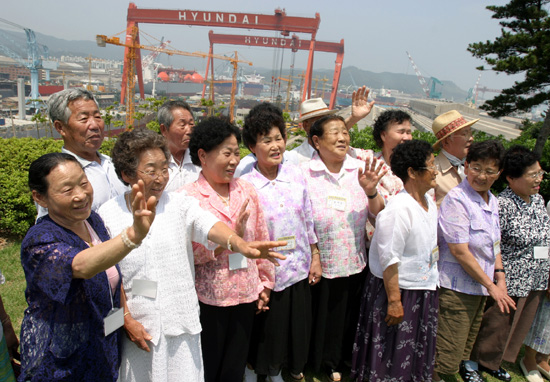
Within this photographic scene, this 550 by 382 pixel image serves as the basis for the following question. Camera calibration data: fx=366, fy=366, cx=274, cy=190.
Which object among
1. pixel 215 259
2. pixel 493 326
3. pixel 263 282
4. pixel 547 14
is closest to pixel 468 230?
pixel 493 326

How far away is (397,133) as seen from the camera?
2941mm

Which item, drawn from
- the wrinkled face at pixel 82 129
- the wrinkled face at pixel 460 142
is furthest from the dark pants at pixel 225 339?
the wrinkled face at pixel 460 142

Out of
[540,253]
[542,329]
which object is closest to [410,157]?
[540,253]

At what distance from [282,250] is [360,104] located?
1.71 meters

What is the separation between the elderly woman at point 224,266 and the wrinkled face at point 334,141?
2.17ft

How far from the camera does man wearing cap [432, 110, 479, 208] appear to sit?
2.94 meters

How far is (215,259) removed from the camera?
6.73 feet

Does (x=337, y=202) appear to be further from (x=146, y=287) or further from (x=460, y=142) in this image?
(x=146, y=287)

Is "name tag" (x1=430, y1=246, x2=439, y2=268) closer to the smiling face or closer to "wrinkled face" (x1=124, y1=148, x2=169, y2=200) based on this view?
the smiling face

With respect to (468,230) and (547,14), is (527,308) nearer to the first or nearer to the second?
(468,230)

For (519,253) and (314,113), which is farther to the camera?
(314,113)

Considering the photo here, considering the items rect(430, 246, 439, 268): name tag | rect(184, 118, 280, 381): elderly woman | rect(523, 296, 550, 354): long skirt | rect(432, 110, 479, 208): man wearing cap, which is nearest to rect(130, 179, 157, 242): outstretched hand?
rect(184, 118, 280, 381): elderly woman

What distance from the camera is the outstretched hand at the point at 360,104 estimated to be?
333cm

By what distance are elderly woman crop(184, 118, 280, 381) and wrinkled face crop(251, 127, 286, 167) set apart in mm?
229
